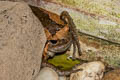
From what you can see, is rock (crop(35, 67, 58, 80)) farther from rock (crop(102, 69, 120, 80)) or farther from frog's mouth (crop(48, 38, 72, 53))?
rock (crop(102, 69, 120, 80))

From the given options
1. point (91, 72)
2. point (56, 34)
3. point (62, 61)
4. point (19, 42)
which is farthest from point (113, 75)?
point (19, 42)

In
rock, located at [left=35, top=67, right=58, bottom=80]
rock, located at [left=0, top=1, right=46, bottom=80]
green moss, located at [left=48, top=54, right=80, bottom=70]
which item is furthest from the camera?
green moss, located at [left=48, top=54, right=80, bottom=70]

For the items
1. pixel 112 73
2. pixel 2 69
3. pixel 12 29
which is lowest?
pixel 112 73

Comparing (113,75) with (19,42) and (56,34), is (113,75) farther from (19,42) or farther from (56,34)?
(19,42)

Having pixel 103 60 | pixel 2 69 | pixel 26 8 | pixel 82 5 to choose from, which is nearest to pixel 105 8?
pixel 82 5

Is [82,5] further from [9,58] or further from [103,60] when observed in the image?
[9,58]

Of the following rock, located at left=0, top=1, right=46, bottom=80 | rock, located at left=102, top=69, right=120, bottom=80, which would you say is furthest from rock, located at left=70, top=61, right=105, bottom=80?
rock, located at left=0, top=1, right=46, bottom=80
